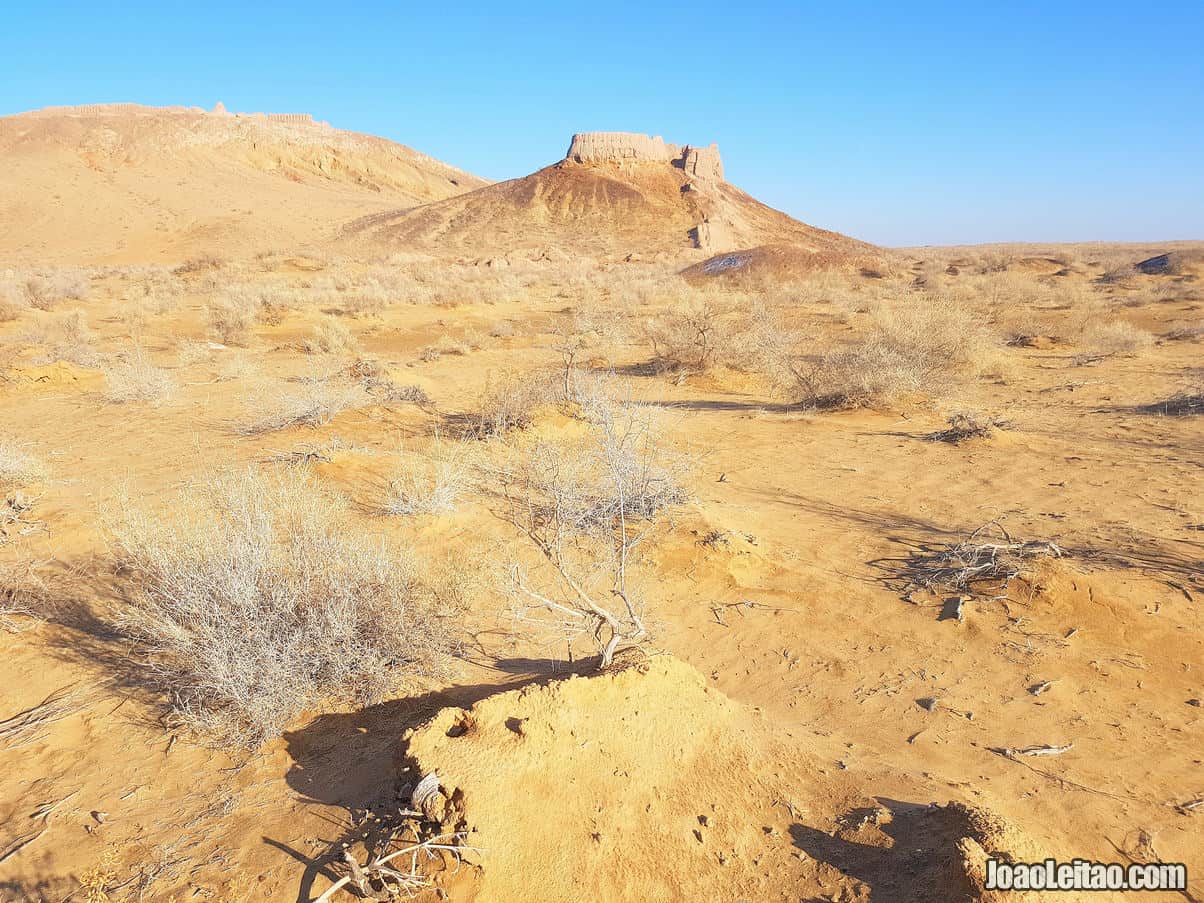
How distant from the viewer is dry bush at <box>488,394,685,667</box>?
397cm

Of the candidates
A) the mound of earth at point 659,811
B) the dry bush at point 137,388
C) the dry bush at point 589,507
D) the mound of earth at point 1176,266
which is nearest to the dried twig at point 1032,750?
the mound of earth at point 659,811

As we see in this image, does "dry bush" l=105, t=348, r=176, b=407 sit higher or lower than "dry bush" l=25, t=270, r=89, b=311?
lower

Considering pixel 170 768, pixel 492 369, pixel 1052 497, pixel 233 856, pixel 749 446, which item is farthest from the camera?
pixel 492 369

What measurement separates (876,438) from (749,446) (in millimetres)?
1499

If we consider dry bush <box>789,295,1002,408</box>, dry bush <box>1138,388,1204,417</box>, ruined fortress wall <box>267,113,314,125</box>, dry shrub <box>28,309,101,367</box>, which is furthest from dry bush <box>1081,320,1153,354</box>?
ruined fortress wall <box>267,113,314,125</box>

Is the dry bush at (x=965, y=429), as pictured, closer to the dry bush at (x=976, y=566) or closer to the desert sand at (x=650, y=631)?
the desert sand at (x=650, y=631)

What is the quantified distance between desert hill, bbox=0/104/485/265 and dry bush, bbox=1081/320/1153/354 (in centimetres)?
3790

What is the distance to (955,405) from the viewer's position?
8875 millimetres

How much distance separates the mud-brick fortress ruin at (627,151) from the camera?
49750mm

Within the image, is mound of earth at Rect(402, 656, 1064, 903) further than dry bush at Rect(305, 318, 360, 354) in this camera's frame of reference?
No

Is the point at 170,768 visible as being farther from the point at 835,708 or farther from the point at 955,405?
the point at 955,405

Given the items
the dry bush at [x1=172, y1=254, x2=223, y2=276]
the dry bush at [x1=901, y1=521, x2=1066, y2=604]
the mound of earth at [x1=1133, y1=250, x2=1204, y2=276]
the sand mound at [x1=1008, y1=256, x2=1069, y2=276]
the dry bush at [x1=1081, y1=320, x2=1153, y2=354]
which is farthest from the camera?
the dry bush at [x1=172, y1=254, x2=223, y2=276]

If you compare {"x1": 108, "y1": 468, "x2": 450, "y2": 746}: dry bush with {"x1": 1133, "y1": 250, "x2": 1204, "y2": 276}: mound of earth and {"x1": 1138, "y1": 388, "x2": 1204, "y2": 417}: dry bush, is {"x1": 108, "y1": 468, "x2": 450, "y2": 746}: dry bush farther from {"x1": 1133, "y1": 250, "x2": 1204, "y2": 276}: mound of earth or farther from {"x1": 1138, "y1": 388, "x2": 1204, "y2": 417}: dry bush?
{"x1": 1133, "y1": 250, "x2": 1204, "y2": 276}: mound of earth

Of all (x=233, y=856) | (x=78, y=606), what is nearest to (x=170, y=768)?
(x=233, y=856)
